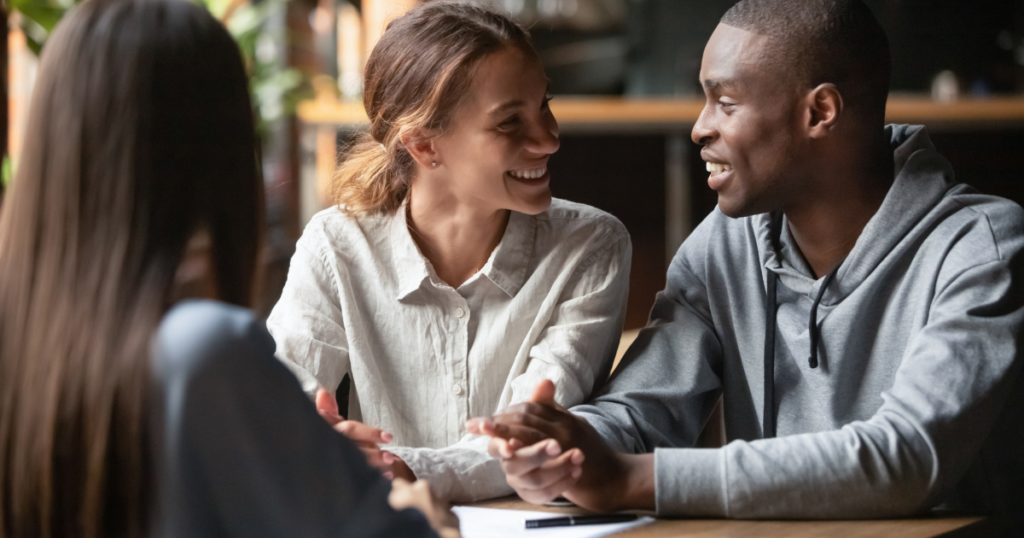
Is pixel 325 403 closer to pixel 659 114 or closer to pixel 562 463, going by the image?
Answer: pixel 562 463

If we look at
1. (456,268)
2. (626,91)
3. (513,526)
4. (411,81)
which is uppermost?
(626,91)

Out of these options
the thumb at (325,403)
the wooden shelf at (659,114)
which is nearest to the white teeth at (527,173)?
the thumb at (325,403)

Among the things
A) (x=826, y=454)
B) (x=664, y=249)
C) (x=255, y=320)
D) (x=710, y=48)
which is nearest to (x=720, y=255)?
(x=710, y=48)

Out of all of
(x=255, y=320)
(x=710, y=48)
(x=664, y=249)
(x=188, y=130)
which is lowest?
(x=664, y=249)

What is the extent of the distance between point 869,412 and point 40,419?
945 millimetres

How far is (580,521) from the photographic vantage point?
0.98 meters

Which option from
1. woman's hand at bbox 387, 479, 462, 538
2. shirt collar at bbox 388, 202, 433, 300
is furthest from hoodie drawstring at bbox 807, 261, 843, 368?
woman's hand at bbox 387, 479, 462, 538

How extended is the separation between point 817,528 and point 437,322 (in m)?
0.57

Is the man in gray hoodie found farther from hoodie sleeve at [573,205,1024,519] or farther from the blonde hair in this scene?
the blonde hair

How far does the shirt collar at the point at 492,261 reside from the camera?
52.0 inches

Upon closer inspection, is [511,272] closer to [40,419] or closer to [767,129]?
[767,129]

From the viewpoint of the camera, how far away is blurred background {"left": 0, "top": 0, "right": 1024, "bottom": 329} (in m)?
3.27

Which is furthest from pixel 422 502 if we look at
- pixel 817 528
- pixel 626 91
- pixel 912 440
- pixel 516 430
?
pixel 626 91

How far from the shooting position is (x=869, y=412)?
1.20 m
